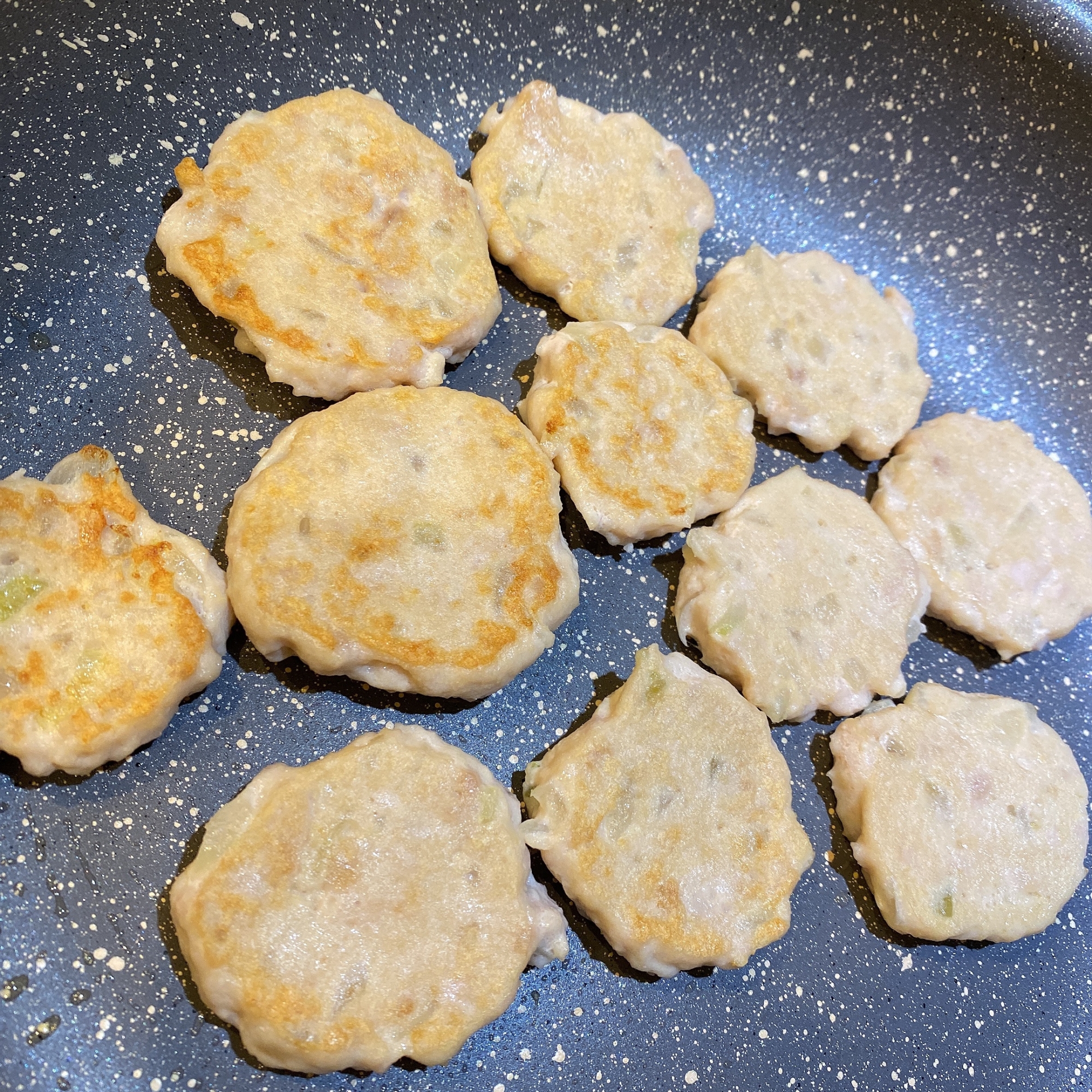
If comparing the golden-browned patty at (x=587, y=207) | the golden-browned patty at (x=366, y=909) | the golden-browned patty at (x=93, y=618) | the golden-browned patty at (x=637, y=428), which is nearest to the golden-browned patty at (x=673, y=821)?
the golden-browned patty at (x=366, y=909)

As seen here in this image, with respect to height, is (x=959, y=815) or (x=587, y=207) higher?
(x=587, y=207)

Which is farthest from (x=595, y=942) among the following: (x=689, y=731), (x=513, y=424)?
(x=513, y=424)

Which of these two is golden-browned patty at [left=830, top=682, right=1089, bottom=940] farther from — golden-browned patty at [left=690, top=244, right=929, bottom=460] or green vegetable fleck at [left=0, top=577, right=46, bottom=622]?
green vegetable fleck at [left=0, top=577, right=46, bottom=622]

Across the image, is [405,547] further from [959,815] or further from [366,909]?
[959,815]

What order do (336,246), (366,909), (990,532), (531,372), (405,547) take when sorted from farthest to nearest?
(990,532) → (531,372) → (336,246) → (405,547) → (366,909)

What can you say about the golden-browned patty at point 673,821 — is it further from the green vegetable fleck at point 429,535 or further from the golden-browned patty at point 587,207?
the golden-browned patty at point 587,207

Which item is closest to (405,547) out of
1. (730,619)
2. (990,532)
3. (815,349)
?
(730,619)
